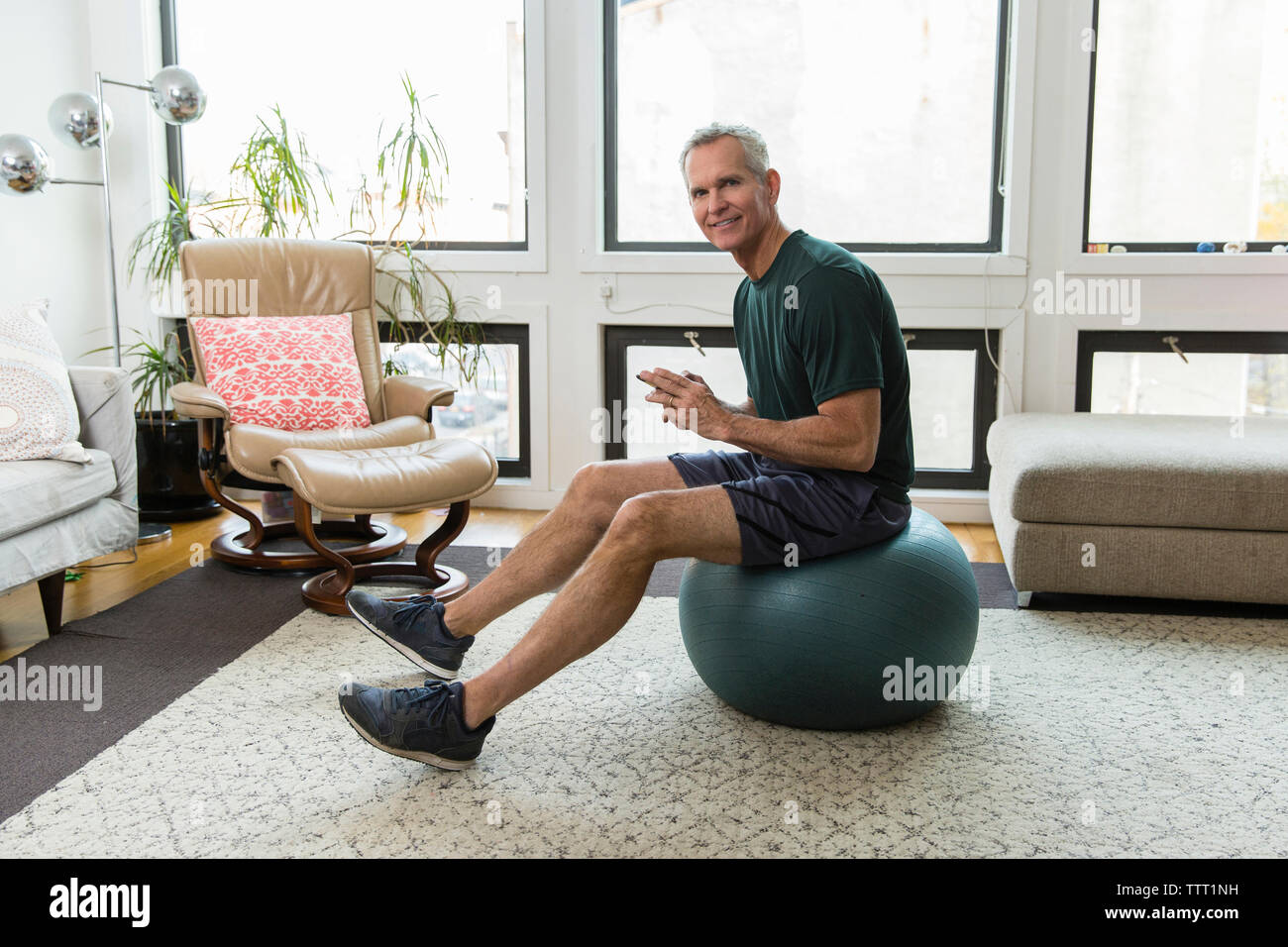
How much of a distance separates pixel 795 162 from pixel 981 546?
5.16 ft

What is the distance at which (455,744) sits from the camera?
1.98m

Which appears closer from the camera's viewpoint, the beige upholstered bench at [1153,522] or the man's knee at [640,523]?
the man's knee at [640,523]

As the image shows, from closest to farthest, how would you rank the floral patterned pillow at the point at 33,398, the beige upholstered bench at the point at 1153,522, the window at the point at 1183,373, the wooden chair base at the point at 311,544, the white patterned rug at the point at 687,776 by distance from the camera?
the white patterned rug at the point at 687,776, the floral patterned pillow at the point at 33,398, the beige upholstered bench at the point at 1153,522, the wooden chair base at the point at 311,544, the window at the point at 1183,373

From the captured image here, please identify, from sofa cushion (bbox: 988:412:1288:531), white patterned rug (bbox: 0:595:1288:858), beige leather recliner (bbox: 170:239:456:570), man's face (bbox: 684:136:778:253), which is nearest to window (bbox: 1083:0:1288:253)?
sofa cushion (bbox: 988:412:1288:531)

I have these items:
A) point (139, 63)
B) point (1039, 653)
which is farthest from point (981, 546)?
point (139, 63)

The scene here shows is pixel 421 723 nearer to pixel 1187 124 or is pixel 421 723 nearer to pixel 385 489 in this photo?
pixel 385 489

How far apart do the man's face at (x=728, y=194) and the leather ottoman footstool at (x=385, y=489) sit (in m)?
1.16

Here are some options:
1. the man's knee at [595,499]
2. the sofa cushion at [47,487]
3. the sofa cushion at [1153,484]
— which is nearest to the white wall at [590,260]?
the sofa cushion at [1153,484]

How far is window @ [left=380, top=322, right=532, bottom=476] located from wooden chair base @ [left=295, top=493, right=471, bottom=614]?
1.15m

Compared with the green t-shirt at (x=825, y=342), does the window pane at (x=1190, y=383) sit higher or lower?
lower

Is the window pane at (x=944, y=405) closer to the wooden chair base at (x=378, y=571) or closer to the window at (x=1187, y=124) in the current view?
the window at (x=1187, y=124)

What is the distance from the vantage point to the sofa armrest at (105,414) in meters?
3.03
